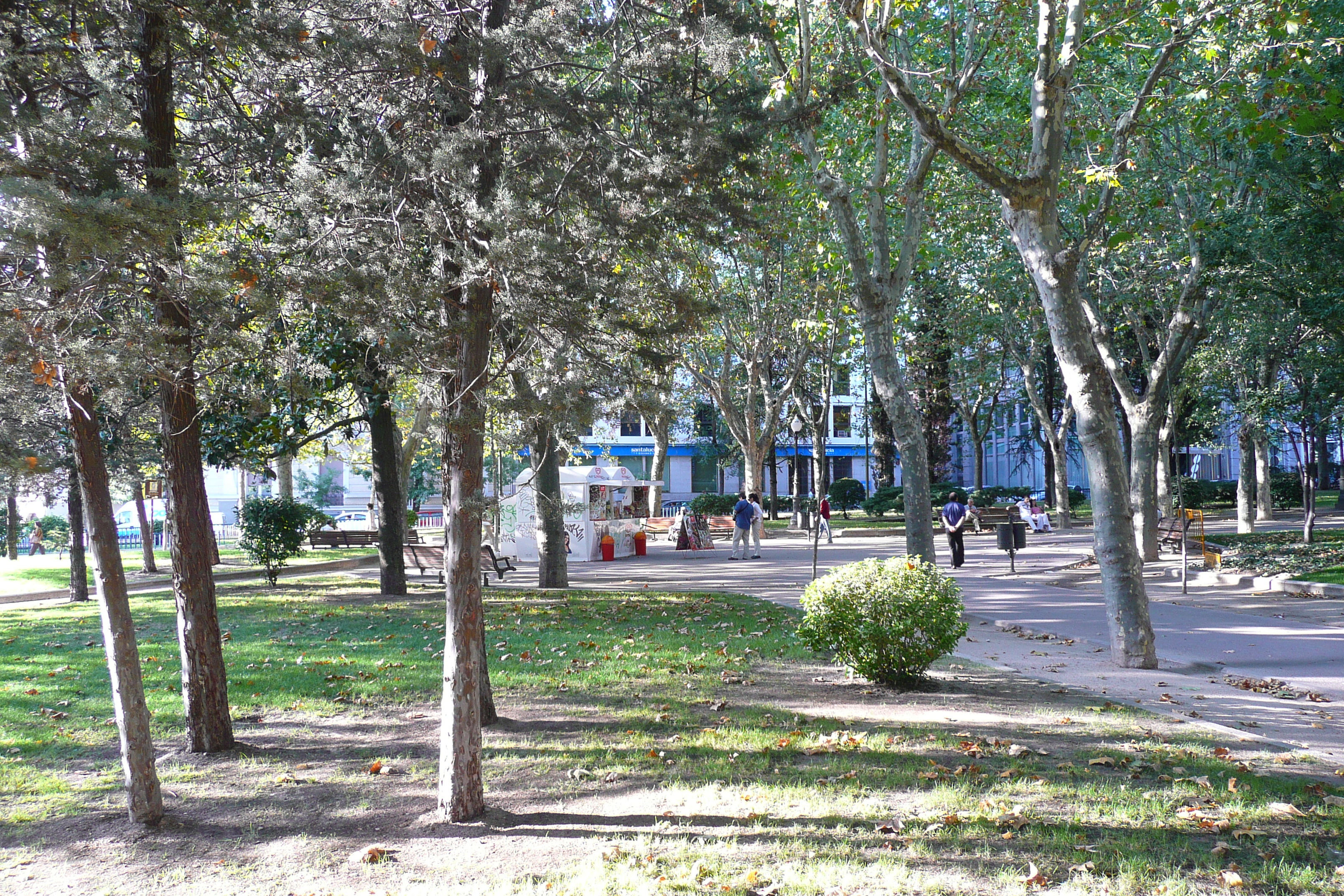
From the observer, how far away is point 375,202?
514 centimetres

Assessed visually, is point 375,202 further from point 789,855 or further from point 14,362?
point 789,855

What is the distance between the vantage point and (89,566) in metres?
23.3

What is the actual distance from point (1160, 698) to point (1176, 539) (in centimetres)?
1425

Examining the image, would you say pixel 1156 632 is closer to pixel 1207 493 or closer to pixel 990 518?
pixel 990 518

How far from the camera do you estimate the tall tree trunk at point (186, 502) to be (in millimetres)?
5734

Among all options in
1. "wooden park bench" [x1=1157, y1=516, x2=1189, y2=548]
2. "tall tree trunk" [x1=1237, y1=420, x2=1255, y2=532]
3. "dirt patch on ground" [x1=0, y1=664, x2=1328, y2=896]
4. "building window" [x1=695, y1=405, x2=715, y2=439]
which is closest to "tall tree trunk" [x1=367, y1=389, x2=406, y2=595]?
"dirt patch on ground" [x1=0, y1=664, x2=1328, y2=896]

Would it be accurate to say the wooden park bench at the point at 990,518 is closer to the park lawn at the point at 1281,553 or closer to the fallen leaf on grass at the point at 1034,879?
the park lawn at the point at 1281,553

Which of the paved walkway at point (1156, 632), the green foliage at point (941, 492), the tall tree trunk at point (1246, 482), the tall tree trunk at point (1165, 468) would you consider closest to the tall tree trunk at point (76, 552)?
the paved walkway at point (1156, 632)

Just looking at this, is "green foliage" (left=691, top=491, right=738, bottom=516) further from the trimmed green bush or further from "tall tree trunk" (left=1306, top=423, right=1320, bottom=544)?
"tall tree trunk" (left=1306, top=423, right=1320, bottom=544)

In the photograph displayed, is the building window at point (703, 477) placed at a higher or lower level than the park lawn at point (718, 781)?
higher

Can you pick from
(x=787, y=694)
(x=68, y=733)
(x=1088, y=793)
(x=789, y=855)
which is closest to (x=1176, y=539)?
(x=787, y=694)

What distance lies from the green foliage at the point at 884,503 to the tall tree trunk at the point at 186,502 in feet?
117

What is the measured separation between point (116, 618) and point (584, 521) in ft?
59.3

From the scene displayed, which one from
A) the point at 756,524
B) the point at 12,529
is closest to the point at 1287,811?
the point at 756,524
